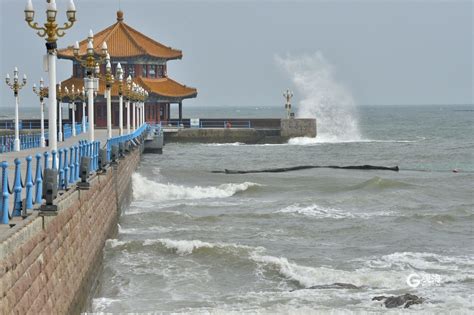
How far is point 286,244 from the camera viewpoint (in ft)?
84.8

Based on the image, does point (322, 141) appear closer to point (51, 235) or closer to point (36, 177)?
point (36, 177)

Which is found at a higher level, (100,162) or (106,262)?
(100,162)

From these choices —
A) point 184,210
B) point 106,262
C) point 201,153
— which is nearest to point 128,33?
point 201,153

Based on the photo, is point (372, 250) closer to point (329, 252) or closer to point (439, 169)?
point (329, 252)

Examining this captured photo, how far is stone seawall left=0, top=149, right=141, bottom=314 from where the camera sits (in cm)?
1059

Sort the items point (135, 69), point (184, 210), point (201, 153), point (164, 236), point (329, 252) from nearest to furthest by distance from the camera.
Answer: point (329, 252)
point (164, 236)
point (184, 210)
point (201, 153)
point (135, 69)

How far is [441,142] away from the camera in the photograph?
311 feet

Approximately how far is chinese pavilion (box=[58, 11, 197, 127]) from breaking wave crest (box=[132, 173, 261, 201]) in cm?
3886

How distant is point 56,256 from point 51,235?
0.47 metres

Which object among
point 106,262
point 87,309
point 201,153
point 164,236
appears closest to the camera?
point 87,309

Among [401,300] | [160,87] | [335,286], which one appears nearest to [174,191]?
[335,286]

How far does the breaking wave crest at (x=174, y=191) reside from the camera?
39281 mm

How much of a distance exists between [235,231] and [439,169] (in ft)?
115

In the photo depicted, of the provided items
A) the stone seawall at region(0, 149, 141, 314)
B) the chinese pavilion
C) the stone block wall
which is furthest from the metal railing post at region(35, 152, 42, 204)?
the stone block wall
